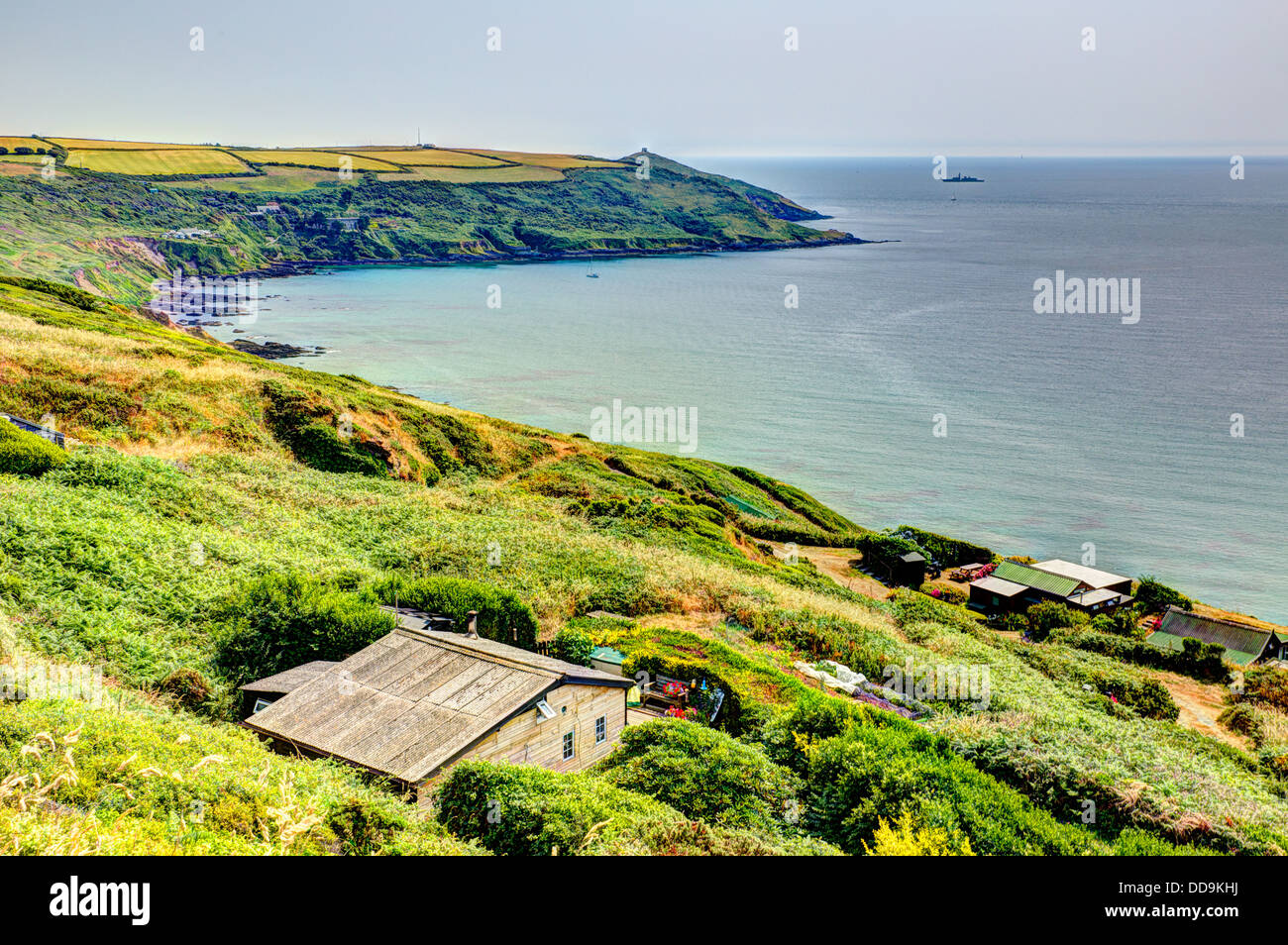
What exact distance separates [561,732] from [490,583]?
9846 millimetres

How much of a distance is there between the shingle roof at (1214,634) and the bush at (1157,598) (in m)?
3.53

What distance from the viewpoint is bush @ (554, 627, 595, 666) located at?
22059 millimetres

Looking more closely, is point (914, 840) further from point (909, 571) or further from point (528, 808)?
point (909, 571)

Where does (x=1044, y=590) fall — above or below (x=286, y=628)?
below

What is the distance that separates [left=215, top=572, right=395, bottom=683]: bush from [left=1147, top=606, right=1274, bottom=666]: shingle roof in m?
30.8

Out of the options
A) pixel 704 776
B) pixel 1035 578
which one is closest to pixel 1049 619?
pixel 1035 578

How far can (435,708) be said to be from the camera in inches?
616

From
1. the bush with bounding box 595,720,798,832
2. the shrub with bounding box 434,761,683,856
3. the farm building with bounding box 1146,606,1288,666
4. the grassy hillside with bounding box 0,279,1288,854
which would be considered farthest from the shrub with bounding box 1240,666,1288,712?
the shrub with bounding box 434,761,683,856

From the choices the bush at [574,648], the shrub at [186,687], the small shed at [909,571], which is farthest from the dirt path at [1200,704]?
the shrub at [186,687]

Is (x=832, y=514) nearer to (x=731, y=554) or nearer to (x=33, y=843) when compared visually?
(x=731, y=554)

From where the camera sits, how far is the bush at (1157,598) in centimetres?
4188
